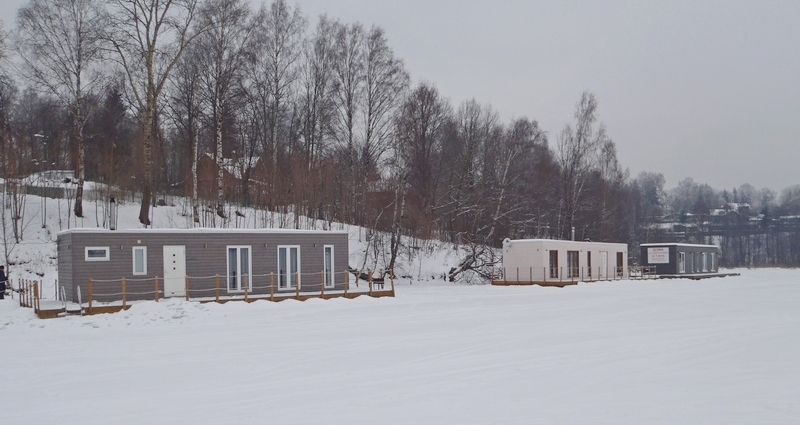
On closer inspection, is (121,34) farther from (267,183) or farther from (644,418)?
(644,418)

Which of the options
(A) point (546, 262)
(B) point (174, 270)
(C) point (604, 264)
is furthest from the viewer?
(C) point (604, 264)

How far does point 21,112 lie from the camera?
63844mm

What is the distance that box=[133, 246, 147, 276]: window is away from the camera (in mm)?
22688

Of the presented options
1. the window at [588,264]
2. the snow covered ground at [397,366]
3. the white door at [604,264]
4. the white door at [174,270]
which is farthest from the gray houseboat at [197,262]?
the white door at [604,264]

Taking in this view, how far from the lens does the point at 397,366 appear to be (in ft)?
40.9

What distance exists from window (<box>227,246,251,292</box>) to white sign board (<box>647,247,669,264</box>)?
31.6 metres

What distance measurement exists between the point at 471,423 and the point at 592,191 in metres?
52.3

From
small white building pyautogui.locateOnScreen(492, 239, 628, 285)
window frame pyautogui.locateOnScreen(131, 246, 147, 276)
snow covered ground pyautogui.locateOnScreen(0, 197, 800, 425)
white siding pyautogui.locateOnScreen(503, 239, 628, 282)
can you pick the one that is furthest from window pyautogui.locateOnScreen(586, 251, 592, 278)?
window frame pyautogui.locateOnScreen(131, 246, 147, 276)

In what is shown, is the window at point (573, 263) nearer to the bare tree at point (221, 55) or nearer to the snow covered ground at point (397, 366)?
the snow covered ground at point (397, 366)

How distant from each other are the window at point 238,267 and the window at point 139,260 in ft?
9.43

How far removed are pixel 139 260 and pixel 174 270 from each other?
1.20m

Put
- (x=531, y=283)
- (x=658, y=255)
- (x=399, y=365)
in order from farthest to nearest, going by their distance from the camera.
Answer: (x=658, y=255) < (x=531, y=283) < (x=399, y=365)

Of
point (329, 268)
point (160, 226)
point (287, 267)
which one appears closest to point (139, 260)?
point (287, 267)

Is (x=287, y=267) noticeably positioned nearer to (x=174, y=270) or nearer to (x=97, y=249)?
(x=174, y=270)
